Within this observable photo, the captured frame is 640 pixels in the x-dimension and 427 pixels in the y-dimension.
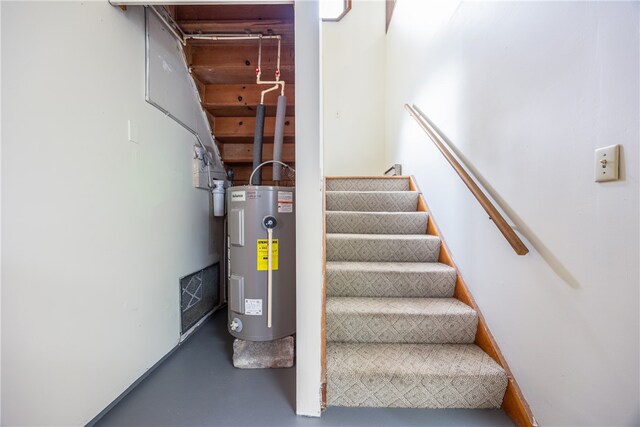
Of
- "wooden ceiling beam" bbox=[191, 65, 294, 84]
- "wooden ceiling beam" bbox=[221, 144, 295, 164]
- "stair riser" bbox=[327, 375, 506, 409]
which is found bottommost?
"stair riser" bbox=[327, 375, 506, 409]

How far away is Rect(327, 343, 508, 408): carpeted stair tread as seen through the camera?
4.43ft

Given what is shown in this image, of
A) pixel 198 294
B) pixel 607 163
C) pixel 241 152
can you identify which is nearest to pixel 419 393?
pixel 607 163

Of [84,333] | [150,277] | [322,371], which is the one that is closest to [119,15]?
[150,277]

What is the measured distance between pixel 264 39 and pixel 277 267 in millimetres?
1909

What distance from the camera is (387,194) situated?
2.59 m

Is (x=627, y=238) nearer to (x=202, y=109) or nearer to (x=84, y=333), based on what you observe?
(x=84, y=333)

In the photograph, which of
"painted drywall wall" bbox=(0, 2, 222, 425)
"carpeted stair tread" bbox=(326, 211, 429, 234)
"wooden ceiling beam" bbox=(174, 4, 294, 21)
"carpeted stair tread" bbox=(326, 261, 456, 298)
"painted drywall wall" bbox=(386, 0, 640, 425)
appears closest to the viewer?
"painted drywall wall" bbox=(386, 0, 640, 425)

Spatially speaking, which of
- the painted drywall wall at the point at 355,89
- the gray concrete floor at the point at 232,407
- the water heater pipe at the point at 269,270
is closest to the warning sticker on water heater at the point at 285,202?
the water heater pipe at the point at 269,270

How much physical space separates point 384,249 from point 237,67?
1.99 m

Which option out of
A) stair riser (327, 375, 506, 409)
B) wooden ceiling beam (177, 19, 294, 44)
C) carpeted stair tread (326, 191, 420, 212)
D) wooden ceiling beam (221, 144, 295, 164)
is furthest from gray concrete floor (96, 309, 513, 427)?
wooden ceiling beam (177, 19, 294, 44)

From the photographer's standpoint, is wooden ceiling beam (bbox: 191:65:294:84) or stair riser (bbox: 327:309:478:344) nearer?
stair riser (bbox: 327:309:478:344)

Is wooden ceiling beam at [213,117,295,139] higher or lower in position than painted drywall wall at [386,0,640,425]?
higher

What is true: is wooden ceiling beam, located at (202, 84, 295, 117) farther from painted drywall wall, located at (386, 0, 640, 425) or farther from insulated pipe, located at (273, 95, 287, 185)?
painted drywall wall, located at (386, 0, 640, 425)

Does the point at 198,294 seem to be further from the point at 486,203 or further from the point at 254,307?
the point at 486,203
